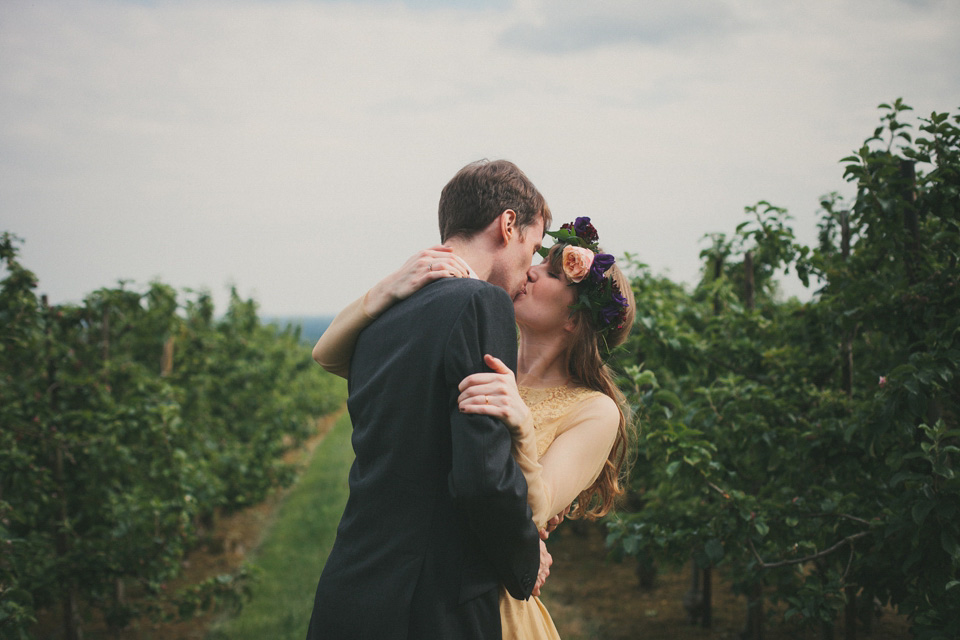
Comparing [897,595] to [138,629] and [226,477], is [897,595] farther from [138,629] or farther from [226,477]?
[226,477]

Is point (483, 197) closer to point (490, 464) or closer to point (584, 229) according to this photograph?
point (584, 229)

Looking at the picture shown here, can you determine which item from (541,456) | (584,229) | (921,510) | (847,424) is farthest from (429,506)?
(847,424)

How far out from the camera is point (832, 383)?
4.00 meters

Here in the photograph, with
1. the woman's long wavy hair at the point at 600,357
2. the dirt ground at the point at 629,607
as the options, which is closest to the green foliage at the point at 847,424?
the woman's long wavy hair at the point at 600,357

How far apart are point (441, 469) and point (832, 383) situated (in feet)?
10.7

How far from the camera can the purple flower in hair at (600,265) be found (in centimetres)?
219

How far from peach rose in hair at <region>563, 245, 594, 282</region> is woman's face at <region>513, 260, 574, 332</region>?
75 mm

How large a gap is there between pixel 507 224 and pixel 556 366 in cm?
66

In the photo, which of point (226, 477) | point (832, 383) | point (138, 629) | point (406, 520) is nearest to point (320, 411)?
point (226, 477)

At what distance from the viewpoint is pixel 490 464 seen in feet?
4.79

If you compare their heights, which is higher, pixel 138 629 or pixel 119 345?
pixel 119 345

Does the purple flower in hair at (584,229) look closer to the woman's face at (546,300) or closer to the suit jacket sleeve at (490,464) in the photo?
the woman's face at (546,300)

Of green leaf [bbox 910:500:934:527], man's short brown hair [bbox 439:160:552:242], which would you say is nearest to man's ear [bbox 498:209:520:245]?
man's short brown hair [bbox 439:160:552:242]

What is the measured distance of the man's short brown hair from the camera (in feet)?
6.37
